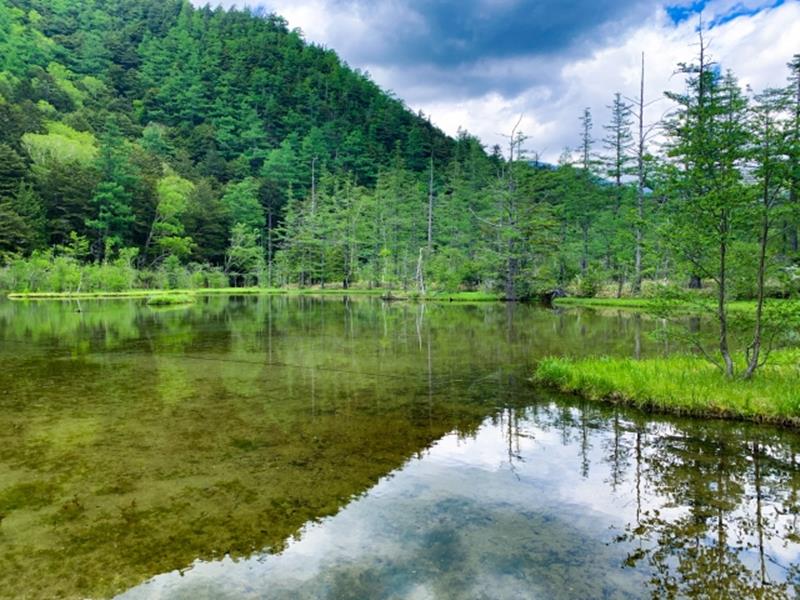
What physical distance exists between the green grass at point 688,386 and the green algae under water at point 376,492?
0.39 meters

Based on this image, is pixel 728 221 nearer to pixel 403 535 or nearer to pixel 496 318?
pixel 403 535

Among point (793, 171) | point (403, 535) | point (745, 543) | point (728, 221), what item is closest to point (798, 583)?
point (745, 543)

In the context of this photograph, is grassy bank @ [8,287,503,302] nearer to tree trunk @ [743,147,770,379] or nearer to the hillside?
the hillside

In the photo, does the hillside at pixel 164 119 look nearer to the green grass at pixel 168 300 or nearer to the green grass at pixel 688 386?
the green grass at pixel 168 300

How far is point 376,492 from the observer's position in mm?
4648

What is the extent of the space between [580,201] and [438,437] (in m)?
35.0

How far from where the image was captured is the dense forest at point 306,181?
7.89 m

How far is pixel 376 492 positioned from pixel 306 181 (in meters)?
81.0

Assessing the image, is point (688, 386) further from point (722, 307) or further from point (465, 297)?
point (465, 297)

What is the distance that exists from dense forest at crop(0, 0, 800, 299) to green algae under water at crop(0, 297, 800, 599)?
11.8 ft

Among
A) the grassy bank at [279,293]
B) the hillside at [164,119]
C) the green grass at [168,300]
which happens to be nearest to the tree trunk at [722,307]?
the grassy bank at [279,293]

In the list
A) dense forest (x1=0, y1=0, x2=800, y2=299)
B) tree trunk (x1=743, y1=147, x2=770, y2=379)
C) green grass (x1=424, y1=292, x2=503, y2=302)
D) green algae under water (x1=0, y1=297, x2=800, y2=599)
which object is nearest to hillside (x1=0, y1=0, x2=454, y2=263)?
dense forest (x1=0, y1=0, x2=800, y2=299)

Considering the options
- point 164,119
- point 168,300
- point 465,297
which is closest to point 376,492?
point 465,297

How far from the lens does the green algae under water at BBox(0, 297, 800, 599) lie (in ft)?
10.8
